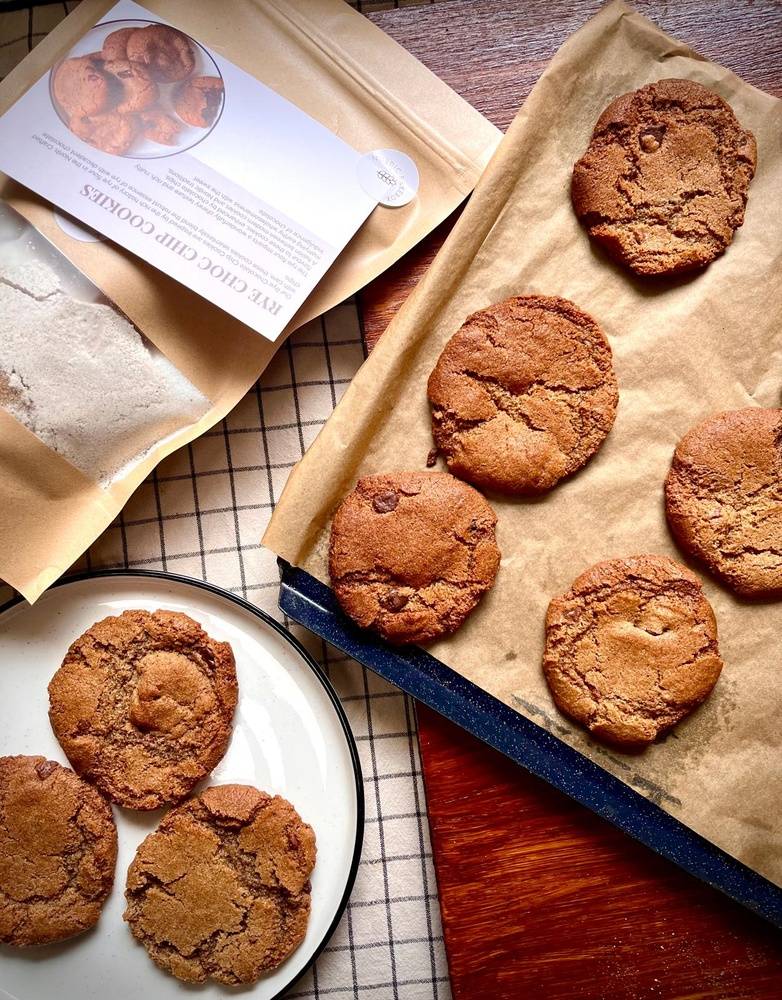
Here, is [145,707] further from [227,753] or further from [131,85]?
[131,85]

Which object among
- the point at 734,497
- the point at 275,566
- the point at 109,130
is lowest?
the point at 275,566

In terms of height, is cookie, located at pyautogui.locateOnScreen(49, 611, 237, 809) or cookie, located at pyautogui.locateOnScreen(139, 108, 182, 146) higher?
cookie, located at pyautogui.locateOnScreen(139, 108, 182, 146)

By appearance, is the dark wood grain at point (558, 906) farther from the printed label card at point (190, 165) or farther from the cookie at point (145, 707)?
the printed label card at point (190, 165)

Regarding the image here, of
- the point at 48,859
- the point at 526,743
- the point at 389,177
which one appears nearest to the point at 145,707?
the point at 48,859

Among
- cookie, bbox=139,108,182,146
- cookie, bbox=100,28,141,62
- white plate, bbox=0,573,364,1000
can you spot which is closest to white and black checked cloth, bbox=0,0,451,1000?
white plate, bbox=0,573,364,1000

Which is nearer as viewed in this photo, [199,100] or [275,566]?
[199,100]

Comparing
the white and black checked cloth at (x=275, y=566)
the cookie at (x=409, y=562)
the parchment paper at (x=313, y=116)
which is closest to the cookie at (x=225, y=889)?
the white and black checked cloth at (x=275, y=566)

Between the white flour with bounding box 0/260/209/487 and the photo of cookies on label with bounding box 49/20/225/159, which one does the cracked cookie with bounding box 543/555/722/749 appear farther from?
the photo of cookies on label with bounding box 49/20/225/159
